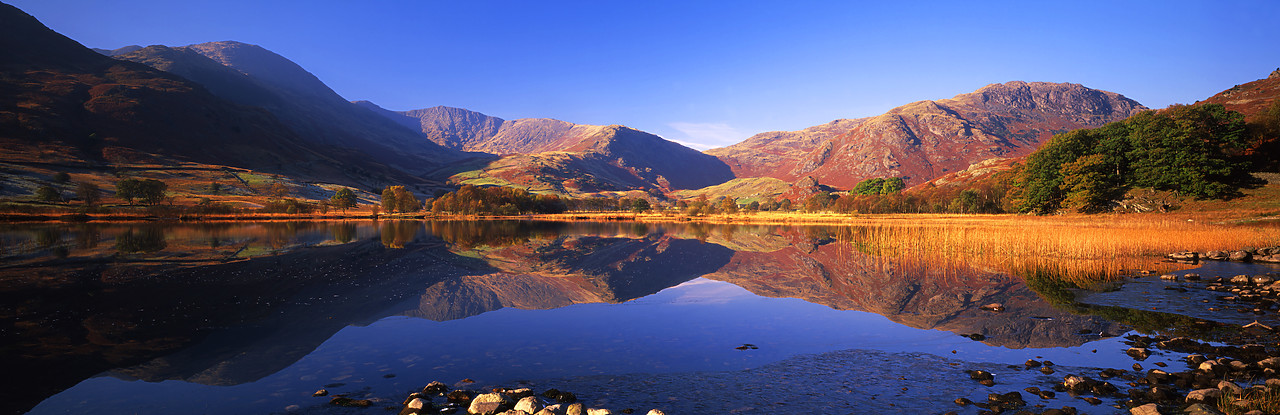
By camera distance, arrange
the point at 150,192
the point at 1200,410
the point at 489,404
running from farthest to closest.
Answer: the point at 150,192
the point at 489,404
the point at 1200,410

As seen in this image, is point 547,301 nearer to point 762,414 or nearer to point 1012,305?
point 762,414

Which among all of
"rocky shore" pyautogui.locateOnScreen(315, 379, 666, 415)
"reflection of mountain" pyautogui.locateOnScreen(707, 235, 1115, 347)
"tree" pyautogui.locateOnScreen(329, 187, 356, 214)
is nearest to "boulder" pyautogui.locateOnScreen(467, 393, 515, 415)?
"rocky shore" pyautogui.locateOnScreen(315, 379, 666, 415)

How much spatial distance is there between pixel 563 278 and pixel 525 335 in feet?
37.4

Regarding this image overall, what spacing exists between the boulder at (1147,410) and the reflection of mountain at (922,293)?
206 inches

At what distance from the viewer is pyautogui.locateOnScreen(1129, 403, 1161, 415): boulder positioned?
6.62 metres

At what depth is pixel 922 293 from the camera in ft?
62.3

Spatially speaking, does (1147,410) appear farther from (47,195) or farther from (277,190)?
(277,190)

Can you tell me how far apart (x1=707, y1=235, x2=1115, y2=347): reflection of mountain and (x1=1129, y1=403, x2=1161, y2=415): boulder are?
5.23 metres

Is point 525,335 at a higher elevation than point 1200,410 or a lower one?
lower

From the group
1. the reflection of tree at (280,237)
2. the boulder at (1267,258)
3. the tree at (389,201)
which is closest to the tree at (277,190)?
the tree at (389,201)

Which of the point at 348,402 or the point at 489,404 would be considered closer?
the point at 489,404

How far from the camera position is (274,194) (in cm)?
14075

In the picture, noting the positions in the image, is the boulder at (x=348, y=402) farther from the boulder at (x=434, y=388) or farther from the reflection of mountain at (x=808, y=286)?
the reflection of mountain at (x=808, y=286)

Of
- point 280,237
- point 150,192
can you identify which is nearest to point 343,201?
point 150,192
